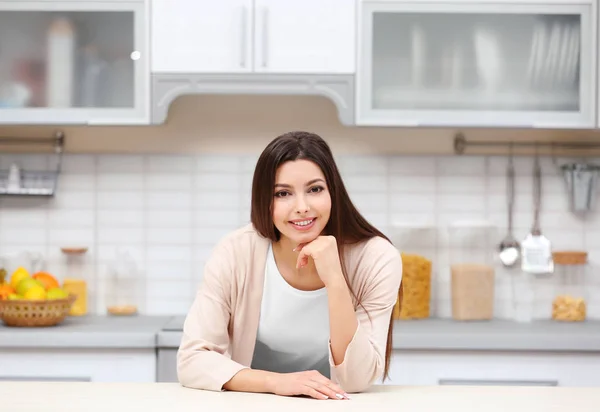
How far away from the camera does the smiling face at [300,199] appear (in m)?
1.68

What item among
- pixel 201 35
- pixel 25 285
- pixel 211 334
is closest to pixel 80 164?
pixel 25 285

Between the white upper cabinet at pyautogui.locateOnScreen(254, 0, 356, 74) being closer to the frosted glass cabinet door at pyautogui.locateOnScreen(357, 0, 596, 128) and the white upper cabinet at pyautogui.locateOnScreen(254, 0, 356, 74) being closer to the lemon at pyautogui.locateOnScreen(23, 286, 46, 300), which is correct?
the frosted glass cabinet door at pyautogui.locateOnScreen(357, 0, 596, 128)

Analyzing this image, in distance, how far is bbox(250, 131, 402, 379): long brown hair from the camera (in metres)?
1.69

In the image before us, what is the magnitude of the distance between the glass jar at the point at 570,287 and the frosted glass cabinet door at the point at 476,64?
53 cm

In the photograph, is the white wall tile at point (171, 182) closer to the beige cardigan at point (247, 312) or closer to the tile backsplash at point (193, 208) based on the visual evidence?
the tile backsplash at point (193, 208)

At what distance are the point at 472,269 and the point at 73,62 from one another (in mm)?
1625

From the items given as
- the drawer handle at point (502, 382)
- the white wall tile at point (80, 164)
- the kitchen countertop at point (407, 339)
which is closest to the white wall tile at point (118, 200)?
the white wall tile at point (80, 164)

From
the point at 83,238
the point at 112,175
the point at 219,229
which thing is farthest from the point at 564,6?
the point at 83,238

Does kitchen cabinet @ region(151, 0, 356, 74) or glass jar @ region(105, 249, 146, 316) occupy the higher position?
kitchen cabinet @ region(151, 0, 356, 74)

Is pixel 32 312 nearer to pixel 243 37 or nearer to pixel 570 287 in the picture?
pixel 243 37

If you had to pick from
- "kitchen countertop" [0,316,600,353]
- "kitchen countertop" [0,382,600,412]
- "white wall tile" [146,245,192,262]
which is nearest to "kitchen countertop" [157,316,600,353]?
"kitchen countertop" [0,316,600,353]

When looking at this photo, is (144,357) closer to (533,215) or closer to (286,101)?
(286,101)

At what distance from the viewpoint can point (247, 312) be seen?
6.04 ft

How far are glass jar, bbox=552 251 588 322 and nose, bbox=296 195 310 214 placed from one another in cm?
169
